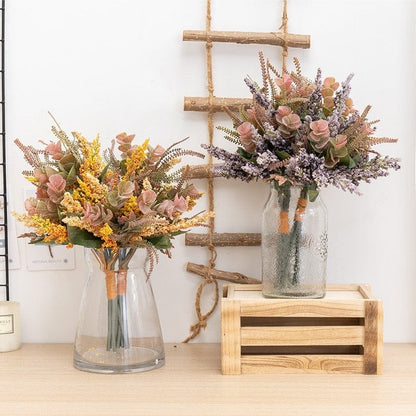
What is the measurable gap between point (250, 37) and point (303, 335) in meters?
0.66

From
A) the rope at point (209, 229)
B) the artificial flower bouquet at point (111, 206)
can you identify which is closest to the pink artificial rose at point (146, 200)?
the artificial flower bouquet at point (111, 206)

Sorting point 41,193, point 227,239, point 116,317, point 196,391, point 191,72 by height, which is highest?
point 191,72

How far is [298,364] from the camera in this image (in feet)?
4.58

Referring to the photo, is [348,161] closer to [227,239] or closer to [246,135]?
[246,135]

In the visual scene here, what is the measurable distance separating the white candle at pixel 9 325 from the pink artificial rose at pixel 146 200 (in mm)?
445

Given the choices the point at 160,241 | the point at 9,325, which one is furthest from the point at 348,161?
the point at 9,325

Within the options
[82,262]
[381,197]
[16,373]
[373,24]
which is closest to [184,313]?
[82,262]

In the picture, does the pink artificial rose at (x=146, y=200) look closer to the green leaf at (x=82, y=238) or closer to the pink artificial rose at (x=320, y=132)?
the green leaf at (x=82, y=238)

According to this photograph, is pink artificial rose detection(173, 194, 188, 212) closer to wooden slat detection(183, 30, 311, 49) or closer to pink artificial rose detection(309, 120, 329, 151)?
pink artificial rose detection(309, 120, 329, 151)

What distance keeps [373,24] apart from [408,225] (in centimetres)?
46

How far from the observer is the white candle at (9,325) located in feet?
5.10

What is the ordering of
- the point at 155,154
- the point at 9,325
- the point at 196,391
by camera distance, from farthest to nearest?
1. the point at 9,325
2. the point at 155,154
3. the point at 196,391

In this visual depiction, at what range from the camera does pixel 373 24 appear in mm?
1633

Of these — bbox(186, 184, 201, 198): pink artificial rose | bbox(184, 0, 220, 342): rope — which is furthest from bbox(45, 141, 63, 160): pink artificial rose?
bbox(184, 0, 220, 342): rope
